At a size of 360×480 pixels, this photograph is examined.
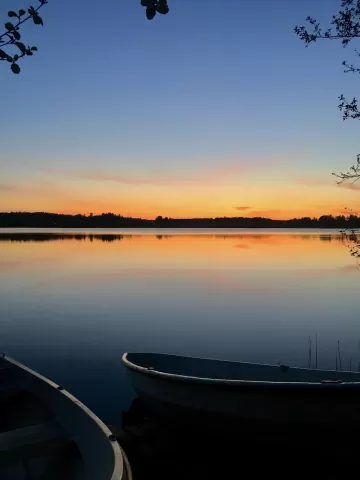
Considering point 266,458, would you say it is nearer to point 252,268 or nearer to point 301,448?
point 301,448

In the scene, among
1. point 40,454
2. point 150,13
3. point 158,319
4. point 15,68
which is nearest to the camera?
point 150,13

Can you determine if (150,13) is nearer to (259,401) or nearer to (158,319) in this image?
(259,401)

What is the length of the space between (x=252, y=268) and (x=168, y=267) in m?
6.60

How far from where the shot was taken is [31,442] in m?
4.93

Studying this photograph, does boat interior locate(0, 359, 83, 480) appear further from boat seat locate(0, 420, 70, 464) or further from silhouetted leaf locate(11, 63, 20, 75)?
silhouetted leaf locate(11, 63, 20, 75)

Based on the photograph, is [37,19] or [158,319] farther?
[158,319]

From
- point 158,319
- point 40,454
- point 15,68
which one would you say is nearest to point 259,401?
point 40,454

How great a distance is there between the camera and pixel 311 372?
7.39 metres

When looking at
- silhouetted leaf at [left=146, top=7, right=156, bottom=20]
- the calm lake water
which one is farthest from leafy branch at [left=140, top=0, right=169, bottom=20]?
the calm lake water

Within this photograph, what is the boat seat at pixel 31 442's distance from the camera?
468 cm

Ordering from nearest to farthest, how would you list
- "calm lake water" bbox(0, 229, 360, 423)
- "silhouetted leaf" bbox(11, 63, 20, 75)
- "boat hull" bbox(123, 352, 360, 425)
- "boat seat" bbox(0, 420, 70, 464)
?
1. "silhouetted leaf" bbox(11, 63, 20, 75)
2. "boat seat" bbox(0, 420, 70, 464)
3. "boat hull" bbox(123, 352, 360, 425)
4. "calm lake water" bbox(0, 229, 360, 423)

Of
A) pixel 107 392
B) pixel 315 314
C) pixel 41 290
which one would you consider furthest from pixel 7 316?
pixel 315 314

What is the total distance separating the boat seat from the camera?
4.68 metres

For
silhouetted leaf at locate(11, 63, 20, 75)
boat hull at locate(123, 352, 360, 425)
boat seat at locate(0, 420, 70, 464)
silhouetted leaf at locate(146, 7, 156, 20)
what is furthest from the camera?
boat hull at locate(123, 352, 360, 425)
